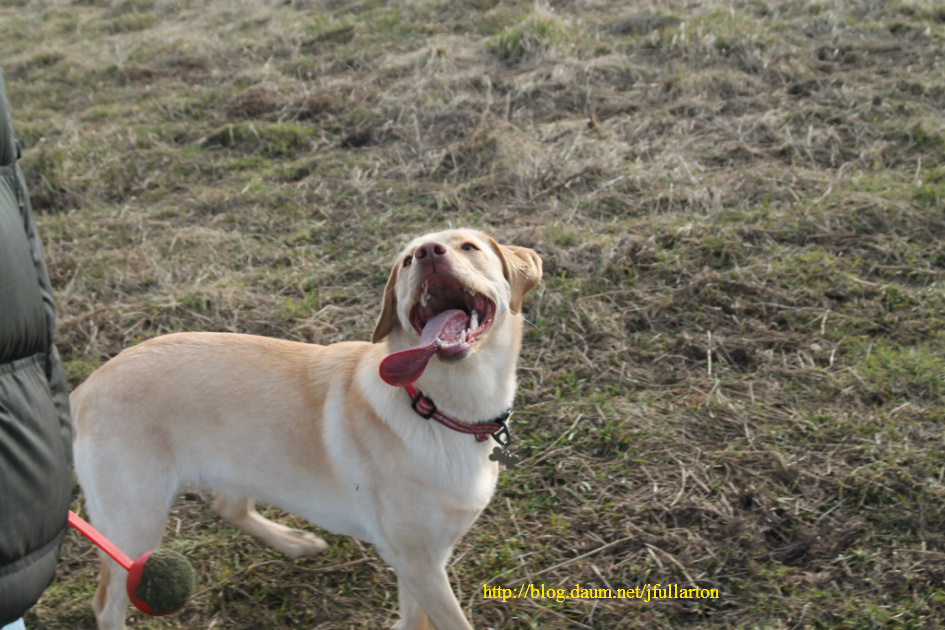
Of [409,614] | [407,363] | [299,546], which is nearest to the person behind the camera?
[407,363]

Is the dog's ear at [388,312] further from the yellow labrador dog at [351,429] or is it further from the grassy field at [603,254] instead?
the grassy field at [603,254]

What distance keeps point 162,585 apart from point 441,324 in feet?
3.42

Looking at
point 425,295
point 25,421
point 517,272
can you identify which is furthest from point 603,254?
point 25,421

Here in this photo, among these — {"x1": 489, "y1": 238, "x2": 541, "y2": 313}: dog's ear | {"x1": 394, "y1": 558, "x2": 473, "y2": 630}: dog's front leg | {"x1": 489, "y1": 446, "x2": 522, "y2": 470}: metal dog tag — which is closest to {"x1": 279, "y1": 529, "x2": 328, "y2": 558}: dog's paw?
{"x1": 394, "y1": 558, "x2": 473, "y2": 630}: dog's front leg

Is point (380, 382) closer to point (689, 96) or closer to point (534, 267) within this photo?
point (534, 267)

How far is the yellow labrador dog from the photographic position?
2318mm

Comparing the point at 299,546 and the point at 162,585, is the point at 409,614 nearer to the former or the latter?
the point at 299,546

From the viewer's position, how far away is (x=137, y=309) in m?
4.32

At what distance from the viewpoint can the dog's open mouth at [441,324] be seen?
210 cm

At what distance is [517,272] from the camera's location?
2.50 metres

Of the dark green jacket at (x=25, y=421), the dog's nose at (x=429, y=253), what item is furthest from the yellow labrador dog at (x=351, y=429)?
the dark green jacket at (x=25, y=421)

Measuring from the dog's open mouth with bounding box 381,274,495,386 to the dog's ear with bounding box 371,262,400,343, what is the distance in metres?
0.08

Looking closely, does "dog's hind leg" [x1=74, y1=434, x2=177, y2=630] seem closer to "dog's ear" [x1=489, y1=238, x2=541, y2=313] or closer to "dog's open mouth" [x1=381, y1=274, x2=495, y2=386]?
"dog's open mouth" [x1=381, y1=274, x2=495, y2=386]

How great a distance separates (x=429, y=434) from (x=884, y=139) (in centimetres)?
470
